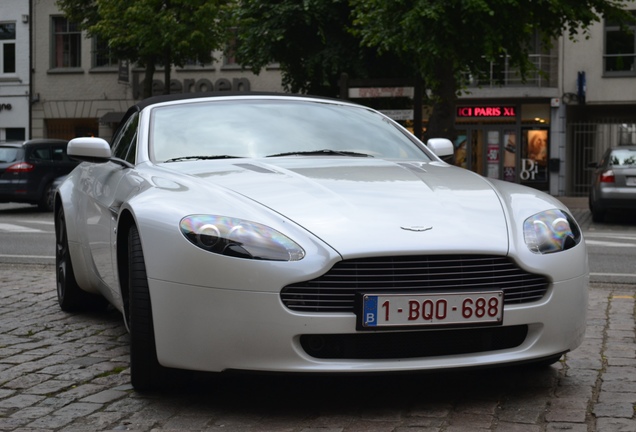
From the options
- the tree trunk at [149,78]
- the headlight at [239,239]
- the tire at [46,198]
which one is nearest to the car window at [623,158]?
the tire at [46,198]

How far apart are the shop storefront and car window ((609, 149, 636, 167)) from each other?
15.7 metres

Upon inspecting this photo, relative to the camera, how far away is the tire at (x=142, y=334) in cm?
433

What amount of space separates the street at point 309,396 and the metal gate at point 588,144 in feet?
95.4

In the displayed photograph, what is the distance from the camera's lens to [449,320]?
402 centimetres

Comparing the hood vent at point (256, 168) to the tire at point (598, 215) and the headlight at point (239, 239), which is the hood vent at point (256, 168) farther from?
the tire at point (598, 215)

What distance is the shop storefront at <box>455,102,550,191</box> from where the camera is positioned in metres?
35.7

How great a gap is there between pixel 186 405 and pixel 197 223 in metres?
0.74

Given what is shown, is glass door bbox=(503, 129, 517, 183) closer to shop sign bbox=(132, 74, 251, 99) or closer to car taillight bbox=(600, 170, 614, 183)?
shop sign bbox=(132, 74, 251, 99)

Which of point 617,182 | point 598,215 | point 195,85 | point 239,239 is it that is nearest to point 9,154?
point 598,215

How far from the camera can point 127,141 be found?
6.14m

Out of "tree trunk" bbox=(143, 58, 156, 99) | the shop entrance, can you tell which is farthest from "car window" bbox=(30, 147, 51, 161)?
the shop entrance

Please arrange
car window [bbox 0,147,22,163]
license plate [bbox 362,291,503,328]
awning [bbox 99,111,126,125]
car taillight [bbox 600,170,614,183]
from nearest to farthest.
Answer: license plate [bbox 362,291,503,328] < car taillight [bbox 600,170,614,183] < car window [bbox 0,147,22,163] < awning [bbox 99,111,126,125]

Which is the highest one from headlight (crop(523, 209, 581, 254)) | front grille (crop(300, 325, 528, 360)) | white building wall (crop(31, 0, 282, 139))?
white building wall (crop(31, 0, 282, 139))

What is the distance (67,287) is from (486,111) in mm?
30293
